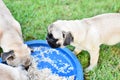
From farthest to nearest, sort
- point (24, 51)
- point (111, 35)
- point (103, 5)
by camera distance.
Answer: point (103, 5) < point (111, 35) < point (24, 51)

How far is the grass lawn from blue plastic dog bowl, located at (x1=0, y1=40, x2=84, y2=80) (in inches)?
12.4

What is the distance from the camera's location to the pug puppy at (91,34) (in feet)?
15.8

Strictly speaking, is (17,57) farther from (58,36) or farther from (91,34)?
(91,34)

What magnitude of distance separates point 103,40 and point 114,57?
18.9 inches

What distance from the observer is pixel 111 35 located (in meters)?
5.15

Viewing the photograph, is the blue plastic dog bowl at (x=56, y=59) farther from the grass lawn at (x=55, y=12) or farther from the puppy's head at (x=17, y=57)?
the puppy's head at (x=17, y=57)

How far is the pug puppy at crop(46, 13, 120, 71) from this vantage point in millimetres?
4801

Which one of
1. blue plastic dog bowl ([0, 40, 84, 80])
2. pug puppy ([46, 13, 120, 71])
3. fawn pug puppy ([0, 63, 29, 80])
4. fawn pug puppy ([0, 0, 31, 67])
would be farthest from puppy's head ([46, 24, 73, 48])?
fawn pug puppy ([0, 63, 29, 80])

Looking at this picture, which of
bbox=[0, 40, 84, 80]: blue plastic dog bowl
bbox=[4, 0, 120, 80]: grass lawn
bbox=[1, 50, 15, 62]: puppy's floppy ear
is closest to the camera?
bbox=[1, 50, 15, 62]: puppy's floppy ear

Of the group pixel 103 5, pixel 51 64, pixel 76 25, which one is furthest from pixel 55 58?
pixel 103 5

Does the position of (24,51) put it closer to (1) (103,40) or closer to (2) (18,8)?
(1) (103,40)

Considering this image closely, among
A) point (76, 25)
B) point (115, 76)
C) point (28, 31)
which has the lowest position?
point (115, 76)

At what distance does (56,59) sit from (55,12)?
46.6 inches

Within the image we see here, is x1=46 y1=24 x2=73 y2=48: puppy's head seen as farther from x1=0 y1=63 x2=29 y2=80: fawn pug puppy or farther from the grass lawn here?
the grass lawn
